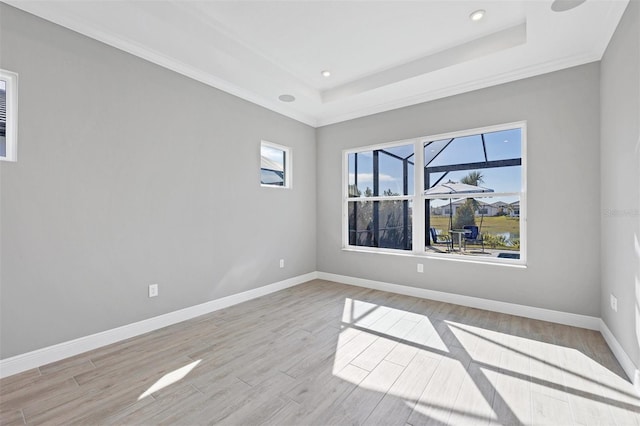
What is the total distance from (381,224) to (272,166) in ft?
6.31

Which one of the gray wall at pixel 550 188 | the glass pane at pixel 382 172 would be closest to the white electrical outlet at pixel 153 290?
the glass pane at pixel 382 172

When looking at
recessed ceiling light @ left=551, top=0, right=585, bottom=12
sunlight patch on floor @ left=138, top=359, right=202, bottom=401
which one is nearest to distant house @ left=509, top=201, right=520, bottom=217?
recessed ceiling light @ left=551, top=0, right=585, bottom=12

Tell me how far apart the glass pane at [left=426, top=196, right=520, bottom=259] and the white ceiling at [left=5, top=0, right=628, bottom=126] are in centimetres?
145

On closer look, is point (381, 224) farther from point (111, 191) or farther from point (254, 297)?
point (111, 191)

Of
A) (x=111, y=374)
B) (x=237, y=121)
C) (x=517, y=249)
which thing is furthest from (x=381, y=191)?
(x=111, y=374)

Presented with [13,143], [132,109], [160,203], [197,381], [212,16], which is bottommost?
[197,381]

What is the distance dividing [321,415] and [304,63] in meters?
3.48

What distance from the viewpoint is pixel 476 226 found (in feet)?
12.1

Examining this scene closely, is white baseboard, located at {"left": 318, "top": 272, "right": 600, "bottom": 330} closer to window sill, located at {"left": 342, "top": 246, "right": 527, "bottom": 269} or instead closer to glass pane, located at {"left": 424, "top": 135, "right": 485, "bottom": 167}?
window sill, located at {"left": 342, "top": 246, "right": 527, "bottom": 269}

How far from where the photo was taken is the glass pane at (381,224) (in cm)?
431

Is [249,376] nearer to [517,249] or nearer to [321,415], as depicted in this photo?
[321,415]

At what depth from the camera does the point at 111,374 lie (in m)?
2.18

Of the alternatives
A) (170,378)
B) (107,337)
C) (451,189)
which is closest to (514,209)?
(451,189)

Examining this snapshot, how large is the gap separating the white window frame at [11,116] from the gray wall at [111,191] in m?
0.04
